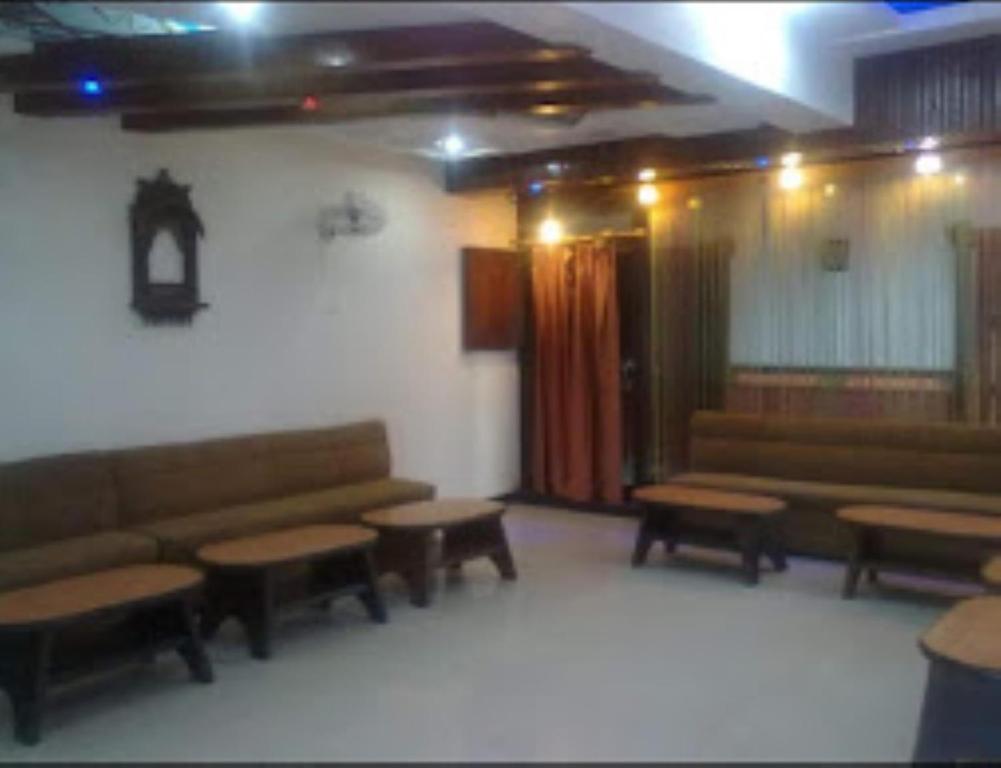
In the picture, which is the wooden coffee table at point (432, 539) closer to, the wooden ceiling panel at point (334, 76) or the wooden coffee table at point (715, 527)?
the wooden coffee table at point (715, 527)

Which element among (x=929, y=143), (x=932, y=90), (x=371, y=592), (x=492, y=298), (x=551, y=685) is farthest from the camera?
(x=492, y=298)

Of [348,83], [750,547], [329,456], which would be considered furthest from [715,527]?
[348,83]

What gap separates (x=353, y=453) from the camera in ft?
17.6

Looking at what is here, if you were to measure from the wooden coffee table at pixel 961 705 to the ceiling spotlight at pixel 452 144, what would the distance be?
372 centimetres

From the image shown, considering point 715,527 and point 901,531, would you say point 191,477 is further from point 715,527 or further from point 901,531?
point 901,531

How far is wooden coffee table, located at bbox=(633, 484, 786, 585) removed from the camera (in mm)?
4746

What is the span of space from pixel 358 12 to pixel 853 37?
227 centimetres

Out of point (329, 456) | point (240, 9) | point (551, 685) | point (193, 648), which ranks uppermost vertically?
point (240, 9)

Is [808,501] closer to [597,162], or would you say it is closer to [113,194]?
[597,162]

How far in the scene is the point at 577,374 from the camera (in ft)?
21.1

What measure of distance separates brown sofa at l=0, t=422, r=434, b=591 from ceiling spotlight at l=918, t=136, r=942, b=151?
308 centimetres

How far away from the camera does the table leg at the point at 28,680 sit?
3.14m

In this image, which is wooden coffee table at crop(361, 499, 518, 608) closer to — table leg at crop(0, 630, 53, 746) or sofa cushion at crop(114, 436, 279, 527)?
sofa cushion at crop(114, 436, 279, 527)

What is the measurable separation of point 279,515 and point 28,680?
146cm
